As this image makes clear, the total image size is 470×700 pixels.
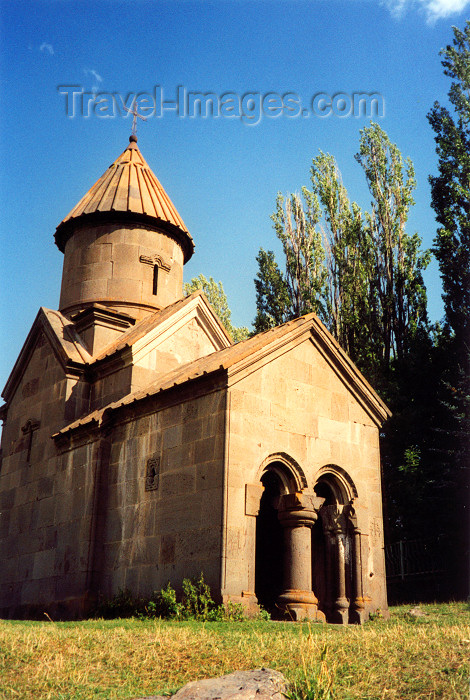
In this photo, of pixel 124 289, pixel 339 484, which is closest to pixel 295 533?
pixel 339 484

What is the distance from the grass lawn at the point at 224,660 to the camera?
5184 millimetres

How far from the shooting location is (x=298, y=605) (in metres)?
9.41

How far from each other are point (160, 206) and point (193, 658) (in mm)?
11591

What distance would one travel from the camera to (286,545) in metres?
10.0

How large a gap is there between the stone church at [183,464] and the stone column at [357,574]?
2cm

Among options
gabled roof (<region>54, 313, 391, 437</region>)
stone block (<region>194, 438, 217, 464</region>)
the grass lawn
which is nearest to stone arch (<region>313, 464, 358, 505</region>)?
gabled roof (<region>54, 313, 391, 437</region>)

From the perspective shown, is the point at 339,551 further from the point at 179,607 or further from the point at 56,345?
the point at 56,345

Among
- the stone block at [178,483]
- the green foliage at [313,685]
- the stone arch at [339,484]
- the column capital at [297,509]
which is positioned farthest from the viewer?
the stone arch at [339,484]

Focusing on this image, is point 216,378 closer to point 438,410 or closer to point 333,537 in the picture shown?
point 333,537

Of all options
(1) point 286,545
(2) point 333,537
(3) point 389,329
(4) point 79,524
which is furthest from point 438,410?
(4) point 79,524

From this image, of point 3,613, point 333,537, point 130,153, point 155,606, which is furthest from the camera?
point 130,153

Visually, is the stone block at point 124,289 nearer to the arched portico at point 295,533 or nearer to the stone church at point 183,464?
the stone church at point 183,464

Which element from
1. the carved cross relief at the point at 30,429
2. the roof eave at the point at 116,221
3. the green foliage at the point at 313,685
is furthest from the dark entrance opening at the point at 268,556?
the green foliage at the point at 313,685

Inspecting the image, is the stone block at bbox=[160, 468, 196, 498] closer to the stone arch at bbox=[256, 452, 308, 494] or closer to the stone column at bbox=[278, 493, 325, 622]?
the stone arch at bbox=[256, 452, 308, 494]
